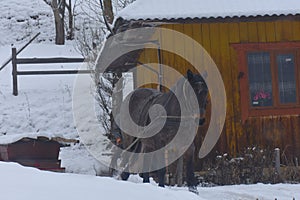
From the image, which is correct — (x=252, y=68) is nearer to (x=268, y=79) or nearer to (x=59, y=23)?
(x=268, y=79)

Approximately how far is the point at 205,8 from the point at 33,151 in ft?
14.0

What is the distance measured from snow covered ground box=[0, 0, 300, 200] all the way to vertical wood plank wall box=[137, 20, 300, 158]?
5.10 ft

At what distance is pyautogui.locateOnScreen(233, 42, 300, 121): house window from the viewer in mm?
11609

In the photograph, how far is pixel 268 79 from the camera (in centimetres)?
1166

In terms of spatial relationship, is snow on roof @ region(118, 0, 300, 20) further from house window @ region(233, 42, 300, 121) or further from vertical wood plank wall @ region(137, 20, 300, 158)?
house window @ region(233, 42, 300, 121)

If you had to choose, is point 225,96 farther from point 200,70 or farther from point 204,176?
point 204,176

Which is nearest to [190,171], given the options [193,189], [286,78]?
[193,189]

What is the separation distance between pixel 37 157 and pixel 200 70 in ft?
11.8

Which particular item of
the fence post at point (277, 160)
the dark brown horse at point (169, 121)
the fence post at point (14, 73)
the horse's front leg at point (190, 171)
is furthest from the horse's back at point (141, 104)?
the fence post at point (14, 73)

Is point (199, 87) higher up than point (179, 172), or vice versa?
point (199, 87)

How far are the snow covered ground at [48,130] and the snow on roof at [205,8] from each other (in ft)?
9.46

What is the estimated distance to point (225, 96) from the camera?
1162 centimetres

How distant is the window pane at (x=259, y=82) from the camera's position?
11.6 m

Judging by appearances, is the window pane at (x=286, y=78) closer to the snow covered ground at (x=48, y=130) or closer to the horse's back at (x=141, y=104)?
the snow covered ground at (x=48, y=130)
